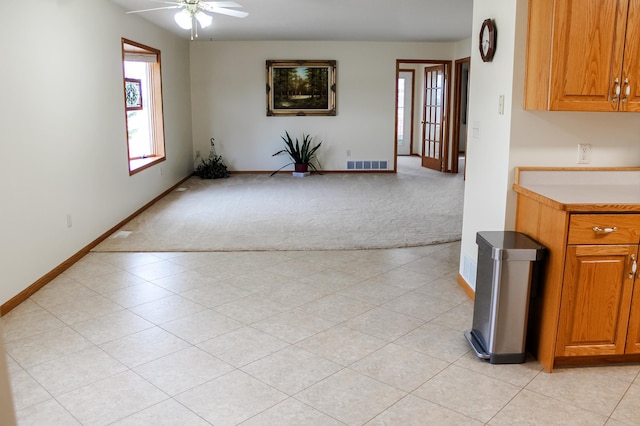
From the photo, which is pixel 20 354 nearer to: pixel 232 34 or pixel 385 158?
pixel 232 34

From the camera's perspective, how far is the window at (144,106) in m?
6.66

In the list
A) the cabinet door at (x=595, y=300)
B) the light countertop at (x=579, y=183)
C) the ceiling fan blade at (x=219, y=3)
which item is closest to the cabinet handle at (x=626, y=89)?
the light countertop at (x=579, y=183)

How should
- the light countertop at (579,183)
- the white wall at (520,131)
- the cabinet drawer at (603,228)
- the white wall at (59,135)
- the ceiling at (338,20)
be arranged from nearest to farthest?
1. the cabinet drawer at (603,228)
2. the light countertop at (579,183)
3. the white wall at (520,131)
4. the white wall at (59,135)
5. the ceiling at (338,20)

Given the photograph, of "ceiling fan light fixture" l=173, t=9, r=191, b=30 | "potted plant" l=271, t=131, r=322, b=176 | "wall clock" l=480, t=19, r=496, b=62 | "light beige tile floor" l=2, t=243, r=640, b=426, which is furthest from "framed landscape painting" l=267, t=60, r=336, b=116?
"wall clock" l=480, t=19, r=496, b=62

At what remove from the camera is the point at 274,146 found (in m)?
9.59

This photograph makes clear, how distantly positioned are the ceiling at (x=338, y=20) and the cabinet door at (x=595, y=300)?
13.1 feet

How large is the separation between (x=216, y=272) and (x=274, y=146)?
18.5ft

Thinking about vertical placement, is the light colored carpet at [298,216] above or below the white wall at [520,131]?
below

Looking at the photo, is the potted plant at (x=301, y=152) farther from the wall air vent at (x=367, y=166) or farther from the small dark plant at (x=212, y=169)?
the small dark plant at (x=212, y=169)

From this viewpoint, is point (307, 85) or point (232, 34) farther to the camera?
point (307, 85)

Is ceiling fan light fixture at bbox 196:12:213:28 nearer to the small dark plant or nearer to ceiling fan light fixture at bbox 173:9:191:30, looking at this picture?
ceiling fan light fixture at bbox 173:9:191:30

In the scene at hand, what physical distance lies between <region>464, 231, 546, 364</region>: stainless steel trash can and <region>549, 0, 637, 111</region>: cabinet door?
726 mm

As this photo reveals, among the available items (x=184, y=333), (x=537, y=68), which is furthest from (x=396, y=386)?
(x=537, y=68)

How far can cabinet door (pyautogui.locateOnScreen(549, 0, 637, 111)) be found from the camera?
8.46 ft
